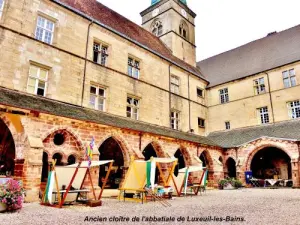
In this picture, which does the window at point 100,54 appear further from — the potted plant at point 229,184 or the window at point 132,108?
the potted plant at point 229,184

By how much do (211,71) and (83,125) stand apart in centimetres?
1733

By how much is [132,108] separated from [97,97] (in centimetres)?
260

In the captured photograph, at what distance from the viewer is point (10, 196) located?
6.32m

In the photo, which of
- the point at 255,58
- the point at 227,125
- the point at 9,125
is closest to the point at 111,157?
the point at 9,125

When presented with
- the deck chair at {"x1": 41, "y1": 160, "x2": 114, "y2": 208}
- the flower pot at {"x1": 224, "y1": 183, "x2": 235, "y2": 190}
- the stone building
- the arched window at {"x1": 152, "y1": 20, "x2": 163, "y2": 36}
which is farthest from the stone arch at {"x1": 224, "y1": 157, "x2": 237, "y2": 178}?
the arched window at {"x1": 152, "y1": 20, "x2": 163, "y2": 36}

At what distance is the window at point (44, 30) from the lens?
12220mm

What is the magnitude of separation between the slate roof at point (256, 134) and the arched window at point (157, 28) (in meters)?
11.1

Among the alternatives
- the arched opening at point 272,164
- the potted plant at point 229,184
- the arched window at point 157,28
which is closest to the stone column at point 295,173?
the arched opening at point 272,164

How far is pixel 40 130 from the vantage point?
9.09 meters

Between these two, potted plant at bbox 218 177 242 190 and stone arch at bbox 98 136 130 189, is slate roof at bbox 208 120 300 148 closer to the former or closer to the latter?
potted plant at bbox 218 177 242 190

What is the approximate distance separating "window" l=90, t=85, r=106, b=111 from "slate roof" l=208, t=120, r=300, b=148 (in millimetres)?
9719

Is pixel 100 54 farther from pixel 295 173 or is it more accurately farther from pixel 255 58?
pixel 255 58

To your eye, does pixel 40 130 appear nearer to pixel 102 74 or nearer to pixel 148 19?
pixel 102 74

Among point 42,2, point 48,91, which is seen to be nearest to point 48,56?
point 48,91
